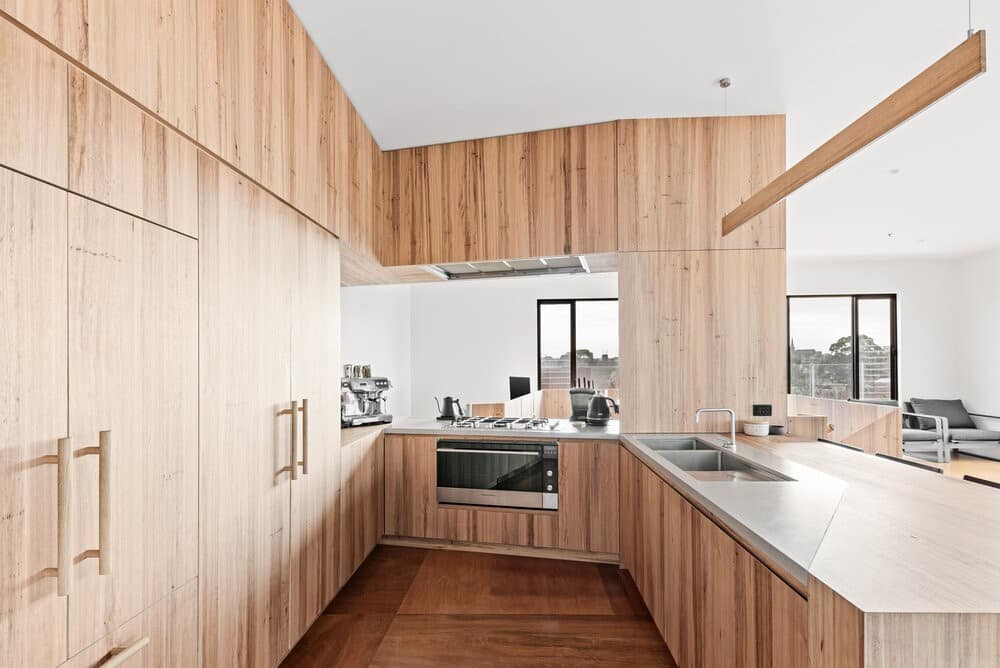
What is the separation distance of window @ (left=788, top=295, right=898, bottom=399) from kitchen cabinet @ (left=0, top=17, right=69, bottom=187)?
26.9ft

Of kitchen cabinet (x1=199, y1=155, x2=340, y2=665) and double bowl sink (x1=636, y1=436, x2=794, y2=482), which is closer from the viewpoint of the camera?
kitchen cabinet (x1=199, y1=155, x2=340, y2=665)

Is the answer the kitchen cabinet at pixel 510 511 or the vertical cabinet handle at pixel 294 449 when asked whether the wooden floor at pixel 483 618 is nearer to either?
the kitchen cabinet at pixel 510 511

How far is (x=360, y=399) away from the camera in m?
3.55

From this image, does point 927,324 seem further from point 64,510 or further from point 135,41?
point 64,510

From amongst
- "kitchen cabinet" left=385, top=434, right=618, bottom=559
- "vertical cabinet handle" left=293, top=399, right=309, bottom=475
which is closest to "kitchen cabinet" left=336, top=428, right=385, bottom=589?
"kitchen cabinet" left=385, top=434, right=618, bottom=559

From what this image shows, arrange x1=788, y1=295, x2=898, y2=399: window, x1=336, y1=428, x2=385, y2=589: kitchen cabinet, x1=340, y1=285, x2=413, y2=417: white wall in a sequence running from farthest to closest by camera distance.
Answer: x1=788, y1=295, x2=898, y2=399: window → x1=340, y1=285, x2=413, y2=417: white wall → x1=336, y1=428, x2=385, y2=589: kitchen cabinet

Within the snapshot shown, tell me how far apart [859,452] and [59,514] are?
9.93ft

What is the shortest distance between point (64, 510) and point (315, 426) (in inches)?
53.0

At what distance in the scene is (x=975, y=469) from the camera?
6023mm

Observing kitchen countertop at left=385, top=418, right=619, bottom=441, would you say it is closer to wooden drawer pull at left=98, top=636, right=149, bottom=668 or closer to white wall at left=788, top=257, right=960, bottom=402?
wooden drawer pull at left=98, top=636, right=149, bottom=668

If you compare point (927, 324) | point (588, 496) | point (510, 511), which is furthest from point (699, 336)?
point (927, 324)

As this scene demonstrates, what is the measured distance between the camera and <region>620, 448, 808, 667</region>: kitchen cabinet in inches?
47.9

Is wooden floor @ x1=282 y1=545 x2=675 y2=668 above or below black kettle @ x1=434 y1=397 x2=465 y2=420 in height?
below

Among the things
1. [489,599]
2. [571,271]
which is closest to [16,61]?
[489,599]
